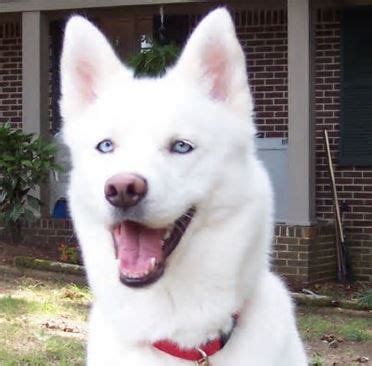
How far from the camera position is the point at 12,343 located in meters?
6.53

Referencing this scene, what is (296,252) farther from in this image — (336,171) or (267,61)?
(267,61)

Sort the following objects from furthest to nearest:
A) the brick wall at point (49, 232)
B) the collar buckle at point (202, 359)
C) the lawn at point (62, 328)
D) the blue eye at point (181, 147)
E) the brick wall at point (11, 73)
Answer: the brick wall at point (11, 73) < the brick wall at point (49, 232) < the lawn at point (62, 328) < the collar buckle at point (202, 359) < the blue eye at point (181, 147)

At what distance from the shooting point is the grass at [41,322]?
616 centimetres

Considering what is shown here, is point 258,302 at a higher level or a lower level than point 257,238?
lower

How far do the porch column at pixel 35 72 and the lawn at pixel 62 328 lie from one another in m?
2.85

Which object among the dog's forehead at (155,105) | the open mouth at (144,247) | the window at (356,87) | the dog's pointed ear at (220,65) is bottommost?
the open mouth at (144,247)

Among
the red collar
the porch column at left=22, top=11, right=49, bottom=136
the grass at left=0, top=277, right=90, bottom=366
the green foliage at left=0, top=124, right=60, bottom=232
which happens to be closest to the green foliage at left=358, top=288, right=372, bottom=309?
the grass at left=0, top=277, right=90, bottom=366

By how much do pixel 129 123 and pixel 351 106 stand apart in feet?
27.9

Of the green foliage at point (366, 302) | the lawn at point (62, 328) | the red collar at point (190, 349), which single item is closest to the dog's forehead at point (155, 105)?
the red collar at point (190, 349)

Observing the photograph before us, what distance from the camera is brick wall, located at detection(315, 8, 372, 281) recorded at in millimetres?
11117

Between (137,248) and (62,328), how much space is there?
4.20 m

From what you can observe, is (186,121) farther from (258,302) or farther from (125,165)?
(258,302)

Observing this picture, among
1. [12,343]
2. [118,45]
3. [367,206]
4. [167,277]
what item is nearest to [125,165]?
[167,277]

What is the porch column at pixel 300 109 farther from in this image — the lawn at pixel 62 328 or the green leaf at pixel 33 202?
the green leaf at pixel 33 202
